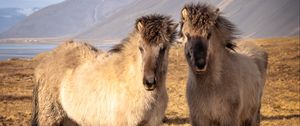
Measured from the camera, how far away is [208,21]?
24.5ft

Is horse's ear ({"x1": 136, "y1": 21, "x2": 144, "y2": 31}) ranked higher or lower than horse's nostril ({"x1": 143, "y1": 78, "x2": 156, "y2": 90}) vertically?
higher

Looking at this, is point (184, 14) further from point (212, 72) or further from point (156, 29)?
point (212, 72)

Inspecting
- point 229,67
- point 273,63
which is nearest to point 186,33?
point 229,67

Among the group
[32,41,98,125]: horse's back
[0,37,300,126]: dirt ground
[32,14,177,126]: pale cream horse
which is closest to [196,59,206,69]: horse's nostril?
[32,14,177,126]: pale cream horse

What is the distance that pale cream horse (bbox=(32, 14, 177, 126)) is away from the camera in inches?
270

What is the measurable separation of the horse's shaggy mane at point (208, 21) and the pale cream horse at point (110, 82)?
41 centimetres

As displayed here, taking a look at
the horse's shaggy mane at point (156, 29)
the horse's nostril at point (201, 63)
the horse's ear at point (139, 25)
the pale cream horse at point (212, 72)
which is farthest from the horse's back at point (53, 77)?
the horse's nostril at point (201, 63)

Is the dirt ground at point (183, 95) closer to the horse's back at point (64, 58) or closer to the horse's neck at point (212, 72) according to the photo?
the horse's neck at point (212, 72)

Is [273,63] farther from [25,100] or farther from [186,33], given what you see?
[186,33]

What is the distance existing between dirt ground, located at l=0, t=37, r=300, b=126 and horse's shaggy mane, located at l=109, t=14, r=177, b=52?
1574mm

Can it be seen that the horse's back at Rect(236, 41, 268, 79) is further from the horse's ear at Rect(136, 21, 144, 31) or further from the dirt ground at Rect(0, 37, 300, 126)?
the horse's ear at Rect(136, 21, 144, 31)

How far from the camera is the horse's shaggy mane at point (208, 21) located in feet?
24.2

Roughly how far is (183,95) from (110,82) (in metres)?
14.1

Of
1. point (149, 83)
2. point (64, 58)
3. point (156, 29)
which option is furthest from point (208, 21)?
point (64, 58)
